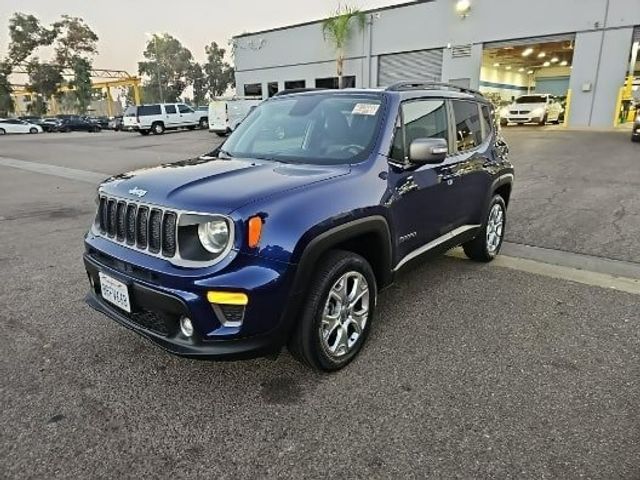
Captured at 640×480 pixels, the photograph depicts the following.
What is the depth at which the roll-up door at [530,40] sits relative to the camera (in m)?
21.6

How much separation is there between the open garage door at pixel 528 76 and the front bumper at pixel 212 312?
24.2 meters

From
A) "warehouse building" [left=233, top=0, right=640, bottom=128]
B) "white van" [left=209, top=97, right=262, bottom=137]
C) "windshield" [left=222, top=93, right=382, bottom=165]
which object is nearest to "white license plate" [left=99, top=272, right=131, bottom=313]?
"windshield" [left=222, top=93, right=382, bottom=165]

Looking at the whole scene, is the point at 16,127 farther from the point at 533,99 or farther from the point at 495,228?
the point at 495,228

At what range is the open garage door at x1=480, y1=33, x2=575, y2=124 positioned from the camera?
2336cm

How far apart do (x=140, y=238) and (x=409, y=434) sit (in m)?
1.81

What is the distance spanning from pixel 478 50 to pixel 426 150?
24445 millimetres

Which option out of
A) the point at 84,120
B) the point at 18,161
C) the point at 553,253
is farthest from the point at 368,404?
the point at 84,120

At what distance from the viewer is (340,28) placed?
2811 centimetres

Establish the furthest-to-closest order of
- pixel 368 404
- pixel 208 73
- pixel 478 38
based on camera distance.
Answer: pixel 208 73
pixel 478 38
pixel 368 404

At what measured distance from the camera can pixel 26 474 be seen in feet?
6.92

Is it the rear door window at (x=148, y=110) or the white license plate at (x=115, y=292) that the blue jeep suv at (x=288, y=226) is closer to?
the white license plate at (x=115, y=292)

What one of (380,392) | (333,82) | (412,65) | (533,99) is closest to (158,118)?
(333,82)

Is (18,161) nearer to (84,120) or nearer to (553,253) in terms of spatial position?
(553,253)

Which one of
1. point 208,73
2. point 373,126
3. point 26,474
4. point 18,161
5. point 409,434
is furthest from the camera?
point 208,73
